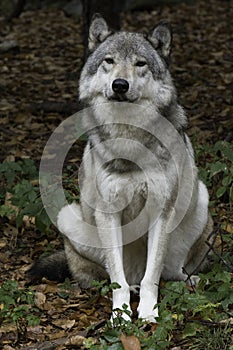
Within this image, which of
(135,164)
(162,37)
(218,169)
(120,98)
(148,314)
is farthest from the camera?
(218,169)

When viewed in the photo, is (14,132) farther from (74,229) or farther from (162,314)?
(162,314)

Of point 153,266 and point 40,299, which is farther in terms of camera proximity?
point 40,299

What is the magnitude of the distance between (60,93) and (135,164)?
5.48 m

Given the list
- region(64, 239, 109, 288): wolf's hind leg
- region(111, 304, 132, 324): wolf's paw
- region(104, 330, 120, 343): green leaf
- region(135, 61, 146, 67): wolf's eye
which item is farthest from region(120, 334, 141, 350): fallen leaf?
region(135, 61, 146, 67): wolf's eye

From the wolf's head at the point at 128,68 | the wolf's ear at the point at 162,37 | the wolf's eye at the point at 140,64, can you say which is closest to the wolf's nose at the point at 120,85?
the wolf's head at the point at 128,68

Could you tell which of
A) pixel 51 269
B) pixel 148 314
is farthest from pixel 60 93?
pixel 148 314

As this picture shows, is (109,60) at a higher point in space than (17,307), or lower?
higher

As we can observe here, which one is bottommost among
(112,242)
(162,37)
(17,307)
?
(17,307)

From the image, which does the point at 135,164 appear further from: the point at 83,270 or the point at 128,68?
the point at 83,270

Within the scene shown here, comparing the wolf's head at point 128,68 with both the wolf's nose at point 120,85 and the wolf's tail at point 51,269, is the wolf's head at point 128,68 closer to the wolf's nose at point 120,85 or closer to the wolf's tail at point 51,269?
the wolf's nose at point 120,85

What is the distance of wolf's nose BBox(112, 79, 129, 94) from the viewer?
4727 mm

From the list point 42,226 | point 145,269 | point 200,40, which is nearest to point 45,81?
point 200,40

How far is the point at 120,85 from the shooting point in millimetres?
4727

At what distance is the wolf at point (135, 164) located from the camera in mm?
4852
